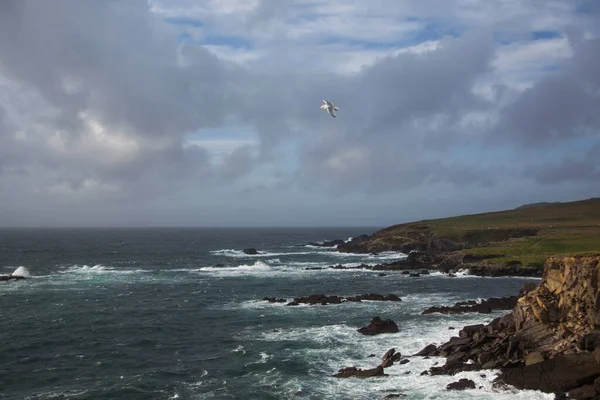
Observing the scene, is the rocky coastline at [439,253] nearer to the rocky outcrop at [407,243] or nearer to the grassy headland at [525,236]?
the rocky outcrop at [407,243]

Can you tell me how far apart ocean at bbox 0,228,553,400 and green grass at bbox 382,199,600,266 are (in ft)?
66.2

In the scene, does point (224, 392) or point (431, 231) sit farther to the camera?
point (431, 231)

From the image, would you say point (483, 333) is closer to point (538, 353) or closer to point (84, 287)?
point (538, 353)

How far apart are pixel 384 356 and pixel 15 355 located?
102ft

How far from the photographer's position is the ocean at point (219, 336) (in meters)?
35.6

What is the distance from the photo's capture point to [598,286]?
3747 centimetres

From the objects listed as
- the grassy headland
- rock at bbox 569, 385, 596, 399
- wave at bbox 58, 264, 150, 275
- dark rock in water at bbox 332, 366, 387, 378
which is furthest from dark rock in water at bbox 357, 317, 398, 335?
wave at bbox 58, 264, 150, 275

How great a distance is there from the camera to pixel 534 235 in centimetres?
13112

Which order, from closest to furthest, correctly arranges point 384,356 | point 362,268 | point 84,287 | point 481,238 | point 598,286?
1. point 598,286
2. point 384,356
3. point 84,287
4. point 362,268
5. point 481,238

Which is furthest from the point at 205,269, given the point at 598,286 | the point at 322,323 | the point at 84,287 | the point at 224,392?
the point at 598,286

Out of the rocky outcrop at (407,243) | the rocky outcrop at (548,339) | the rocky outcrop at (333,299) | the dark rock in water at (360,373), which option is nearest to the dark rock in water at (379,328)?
the rocky outcrop at (548,339)

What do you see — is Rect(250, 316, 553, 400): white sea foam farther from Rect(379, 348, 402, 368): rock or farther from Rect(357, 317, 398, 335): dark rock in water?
Rect(357, 317, 398, 335): dark rock in water

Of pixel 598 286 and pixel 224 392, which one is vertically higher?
pixel 598 286

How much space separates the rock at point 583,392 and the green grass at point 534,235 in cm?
4694
